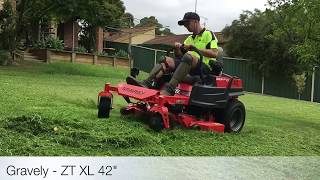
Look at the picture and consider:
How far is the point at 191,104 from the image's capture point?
734cm

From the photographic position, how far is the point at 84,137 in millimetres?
5754


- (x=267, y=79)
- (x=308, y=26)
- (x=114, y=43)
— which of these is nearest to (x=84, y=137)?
(x=308, y=26)

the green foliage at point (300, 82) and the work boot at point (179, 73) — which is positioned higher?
the work boot at point (179, 73)

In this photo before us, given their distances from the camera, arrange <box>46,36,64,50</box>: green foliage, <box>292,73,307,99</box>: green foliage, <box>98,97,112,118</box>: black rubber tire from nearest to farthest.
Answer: <box>98,97,112,118</box>: black rubber tire → <box>292,73,307,99</box>: green foliage → <box>46,36,64,50</box>: green foliage

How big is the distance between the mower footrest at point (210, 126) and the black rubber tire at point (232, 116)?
0.30 metres

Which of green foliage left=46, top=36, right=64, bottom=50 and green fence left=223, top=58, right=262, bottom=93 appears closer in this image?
green foliage left=46, top=36, right=64, bottom=50

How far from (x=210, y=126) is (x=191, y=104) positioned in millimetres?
375

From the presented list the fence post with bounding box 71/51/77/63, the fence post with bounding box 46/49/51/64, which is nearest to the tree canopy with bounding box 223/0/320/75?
the fence post with bounding box 71/51/77/63

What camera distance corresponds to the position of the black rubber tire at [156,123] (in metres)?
6.70

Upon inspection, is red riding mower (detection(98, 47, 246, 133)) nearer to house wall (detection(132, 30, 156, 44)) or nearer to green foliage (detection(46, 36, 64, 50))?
green foliage (detection(46, 36, 64, 50))

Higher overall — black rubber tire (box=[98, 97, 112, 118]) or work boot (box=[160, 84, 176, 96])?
work boot (box=[160, 84, 176, 96])

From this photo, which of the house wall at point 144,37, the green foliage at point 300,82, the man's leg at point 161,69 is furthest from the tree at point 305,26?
the house wall at point 144,37

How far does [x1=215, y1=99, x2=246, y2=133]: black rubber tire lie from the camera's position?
7.75m

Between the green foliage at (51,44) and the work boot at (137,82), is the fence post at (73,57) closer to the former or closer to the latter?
the green foliage at (51,44)
